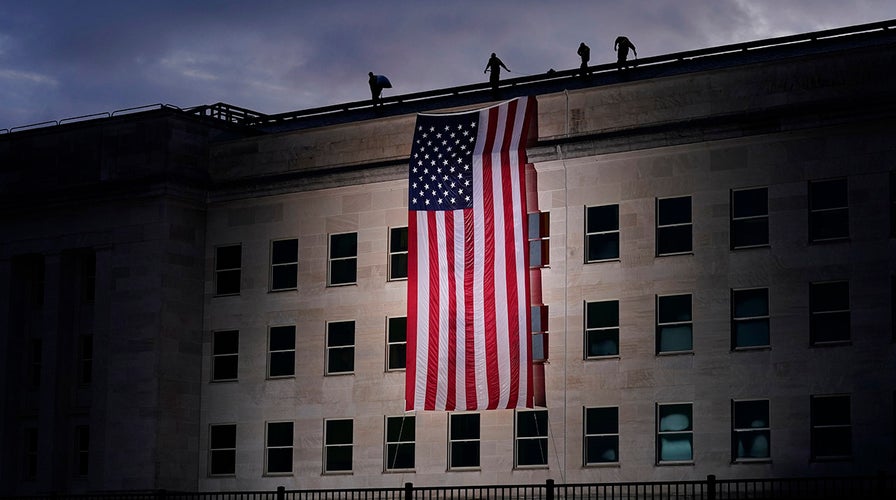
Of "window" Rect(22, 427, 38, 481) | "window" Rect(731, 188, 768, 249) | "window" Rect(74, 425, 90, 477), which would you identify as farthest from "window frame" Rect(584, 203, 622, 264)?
"window" Rect(22, 427, 38, 481)

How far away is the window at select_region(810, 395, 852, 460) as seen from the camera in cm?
5241

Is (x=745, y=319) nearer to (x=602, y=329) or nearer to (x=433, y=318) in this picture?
(x=602, y=329)

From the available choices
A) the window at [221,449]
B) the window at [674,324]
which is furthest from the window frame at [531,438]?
the window at [221,449]

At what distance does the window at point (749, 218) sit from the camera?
54.9m

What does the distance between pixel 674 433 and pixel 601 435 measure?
245 centimetres

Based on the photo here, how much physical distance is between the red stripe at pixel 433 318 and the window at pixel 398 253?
11.2 feet

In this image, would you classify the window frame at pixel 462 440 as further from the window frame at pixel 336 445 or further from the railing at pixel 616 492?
the window frame at pixel 336 445

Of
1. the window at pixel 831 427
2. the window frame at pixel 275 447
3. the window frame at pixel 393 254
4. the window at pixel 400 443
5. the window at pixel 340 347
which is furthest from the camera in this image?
the window frame at pixel 275 447

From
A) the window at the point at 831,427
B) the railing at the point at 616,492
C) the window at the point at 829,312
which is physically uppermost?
the window at the point at 829,312

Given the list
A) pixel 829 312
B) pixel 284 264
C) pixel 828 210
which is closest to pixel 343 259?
pixel 284 264

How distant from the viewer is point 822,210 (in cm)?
5397

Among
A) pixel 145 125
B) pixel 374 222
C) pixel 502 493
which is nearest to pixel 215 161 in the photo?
pixel 145 125

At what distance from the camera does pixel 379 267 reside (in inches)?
2432

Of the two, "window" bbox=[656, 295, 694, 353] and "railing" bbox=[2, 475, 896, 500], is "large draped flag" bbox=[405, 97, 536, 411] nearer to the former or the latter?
"railing" bbox=[2, 475, 896, 500]
